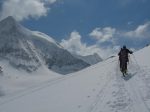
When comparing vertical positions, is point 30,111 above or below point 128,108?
above

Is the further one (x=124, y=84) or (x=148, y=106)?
(x=124, y=84)

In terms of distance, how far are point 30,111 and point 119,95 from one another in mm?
4443

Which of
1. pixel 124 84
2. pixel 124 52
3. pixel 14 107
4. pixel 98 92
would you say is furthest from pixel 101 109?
pixel 124 52

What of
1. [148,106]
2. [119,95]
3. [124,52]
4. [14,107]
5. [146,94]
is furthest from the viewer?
[124,52]

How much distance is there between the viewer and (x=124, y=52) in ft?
85.6

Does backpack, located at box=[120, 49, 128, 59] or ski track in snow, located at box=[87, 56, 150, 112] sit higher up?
backpack, located at box=[120, 49, 128, 59]

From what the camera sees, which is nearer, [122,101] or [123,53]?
[122,101]

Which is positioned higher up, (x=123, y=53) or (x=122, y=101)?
(x=123, y=53)


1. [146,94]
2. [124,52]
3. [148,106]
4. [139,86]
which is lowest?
[148,106]

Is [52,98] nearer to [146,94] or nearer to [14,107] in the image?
[14,107]

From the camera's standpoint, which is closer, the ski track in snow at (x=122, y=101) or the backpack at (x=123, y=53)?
the ski track in snow at (x=122, y=101)

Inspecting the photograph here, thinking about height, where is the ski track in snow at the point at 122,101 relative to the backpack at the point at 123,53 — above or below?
below

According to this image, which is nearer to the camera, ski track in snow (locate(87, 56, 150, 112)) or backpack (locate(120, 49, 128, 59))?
ski track in snow (locate(87, 56, 150, 112))

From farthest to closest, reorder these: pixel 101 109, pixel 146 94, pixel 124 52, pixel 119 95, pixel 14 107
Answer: pixel 124 52 < pixel 14 107 < pixel 119 95 < pixel 146 94 < pixel 101 109
